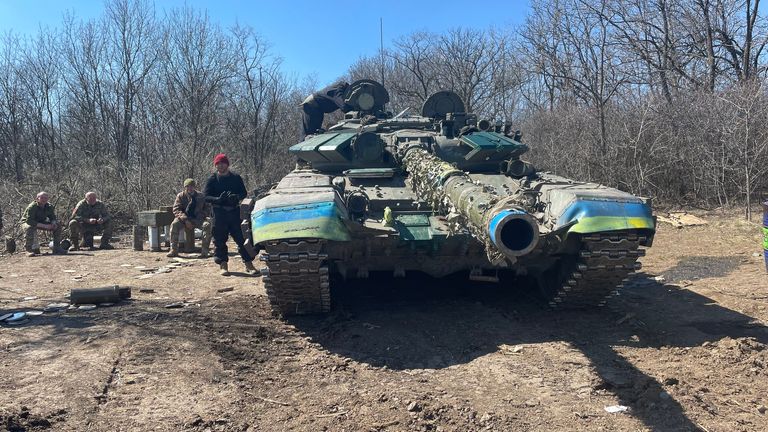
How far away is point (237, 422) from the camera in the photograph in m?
3.60

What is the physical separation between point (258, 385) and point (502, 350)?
198 centimetres

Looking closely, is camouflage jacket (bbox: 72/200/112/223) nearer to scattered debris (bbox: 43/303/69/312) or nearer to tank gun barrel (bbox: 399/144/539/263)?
scattered debris (bbox: 43/303/69/312)

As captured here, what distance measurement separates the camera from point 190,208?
32.6ft

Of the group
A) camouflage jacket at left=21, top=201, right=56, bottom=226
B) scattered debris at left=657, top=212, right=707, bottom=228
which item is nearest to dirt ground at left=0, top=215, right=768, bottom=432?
camouflage jacket at left=21, top=201, right=56, bottom=226

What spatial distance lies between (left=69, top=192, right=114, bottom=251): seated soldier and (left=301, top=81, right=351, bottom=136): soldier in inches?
174

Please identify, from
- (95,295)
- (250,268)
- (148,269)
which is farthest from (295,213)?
(148,269)

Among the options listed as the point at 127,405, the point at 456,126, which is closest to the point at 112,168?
the point at 456,126

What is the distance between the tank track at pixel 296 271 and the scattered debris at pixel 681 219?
9.86 m

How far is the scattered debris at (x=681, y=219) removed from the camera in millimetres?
12602

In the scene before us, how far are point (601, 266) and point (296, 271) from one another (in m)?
2.65

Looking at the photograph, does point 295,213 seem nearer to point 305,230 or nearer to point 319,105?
point 305,230

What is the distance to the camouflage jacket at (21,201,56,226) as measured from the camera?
10.8 m

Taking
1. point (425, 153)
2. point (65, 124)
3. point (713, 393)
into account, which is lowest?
point (713, 393)

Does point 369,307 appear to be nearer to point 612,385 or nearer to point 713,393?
point 612,385
